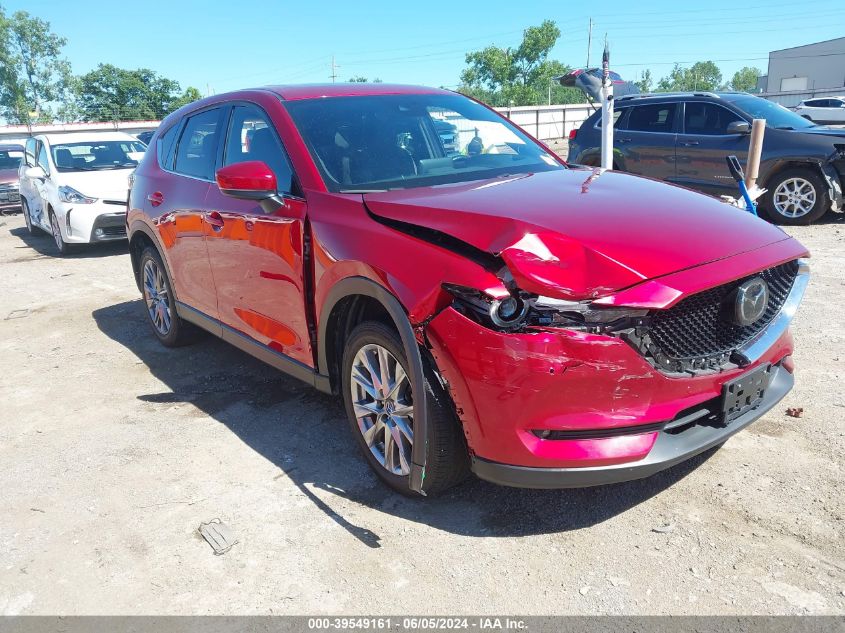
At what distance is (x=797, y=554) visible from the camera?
2570 mm

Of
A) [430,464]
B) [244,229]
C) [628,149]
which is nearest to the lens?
[430,464]

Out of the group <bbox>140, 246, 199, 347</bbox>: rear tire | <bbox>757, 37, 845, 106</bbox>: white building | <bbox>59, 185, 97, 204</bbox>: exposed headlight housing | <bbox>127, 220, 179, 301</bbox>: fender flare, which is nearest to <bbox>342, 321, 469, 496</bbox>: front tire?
<bbox>127, 220, 179, 301</bbox>: fender flare

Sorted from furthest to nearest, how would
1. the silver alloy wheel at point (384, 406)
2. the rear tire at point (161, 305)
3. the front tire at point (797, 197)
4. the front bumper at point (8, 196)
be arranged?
the front bumper at point (8, 196)
the front tire at point (797, 197)
the rear tire at point (161, 305)
the silver alloy wheel at point (384, 406)

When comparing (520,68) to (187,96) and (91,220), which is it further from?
(91,220)

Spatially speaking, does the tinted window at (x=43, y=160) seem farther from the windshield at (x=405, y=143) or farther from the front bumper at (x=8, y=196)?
the windshield at (x=405, y=143)

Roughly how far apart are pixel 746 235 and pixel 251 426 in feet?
9.22

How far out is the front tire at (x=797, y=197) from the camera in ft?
29.0

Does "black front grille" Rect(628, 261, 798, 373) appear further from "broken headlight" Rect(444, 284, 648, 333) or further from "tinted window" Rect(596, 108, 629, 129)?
"tinted window" Rect(596, 108, 629, 129)

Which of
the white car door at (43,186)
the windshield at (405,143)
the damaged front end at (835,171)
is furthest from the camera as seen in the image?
the white car door at (43,186)

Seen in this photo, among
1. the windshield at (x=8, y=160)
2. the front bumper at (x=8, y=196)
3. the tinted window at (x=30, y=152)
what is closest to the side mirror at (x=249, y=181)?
the tinted window at (x=30, y=152)

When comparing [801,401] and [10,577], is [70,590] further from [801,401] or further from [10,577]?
[801,401]

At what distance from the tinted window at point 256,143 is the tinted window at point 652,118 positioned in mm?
7503

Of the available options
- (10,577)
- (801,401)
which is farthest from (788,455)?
(10,577)

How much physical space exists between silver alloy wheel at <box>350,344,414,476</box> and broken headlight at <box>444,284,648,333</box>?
1.89ft
